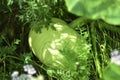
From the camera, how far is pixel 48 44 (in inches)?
83.4

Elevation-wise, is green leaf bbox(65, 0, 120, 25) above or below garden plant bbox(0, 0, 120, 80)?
above

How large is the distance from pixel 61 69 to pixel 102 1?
0.66 meters

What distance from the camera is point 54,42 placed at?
211cm

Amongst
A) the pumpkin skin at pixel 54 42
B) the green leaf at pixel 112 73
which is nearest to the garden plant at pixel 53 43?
the pumpkin skin at pixel 54 42

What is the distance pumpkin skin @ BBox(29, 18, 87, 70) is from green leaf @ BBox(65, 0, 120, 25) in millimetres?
547

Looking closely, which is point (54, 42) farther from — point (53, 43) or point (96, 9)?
point (96, 9)

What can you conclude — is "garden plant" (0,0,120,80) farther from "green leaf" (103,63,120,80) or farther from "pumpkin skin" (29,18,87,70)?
"green leaf" (103,63,120,80)

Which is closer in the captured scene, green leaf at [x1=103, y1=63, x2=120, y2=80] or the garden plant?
green leaf at [x1=103, y1=63, x2=120, y2=80]

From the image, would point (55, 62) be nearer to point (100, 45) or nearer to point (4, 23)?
point (100, 45)

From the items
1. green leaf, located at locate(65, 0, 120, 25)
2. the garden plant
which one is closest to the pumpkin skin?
the garden plant

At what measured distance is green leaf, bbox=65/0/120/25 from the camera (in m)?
1.38

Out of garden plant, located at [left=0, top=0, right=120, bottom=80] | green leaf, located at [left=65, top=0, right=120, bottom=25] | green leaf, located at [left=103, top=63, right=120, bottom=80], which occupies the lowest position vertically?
garden plant, located at [left=0, top=0, right=120, bottom=80]

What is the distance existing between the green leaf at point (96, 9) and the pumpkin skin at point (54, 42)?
1.79 ft

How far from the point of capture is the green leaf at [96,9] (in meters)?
1.38
